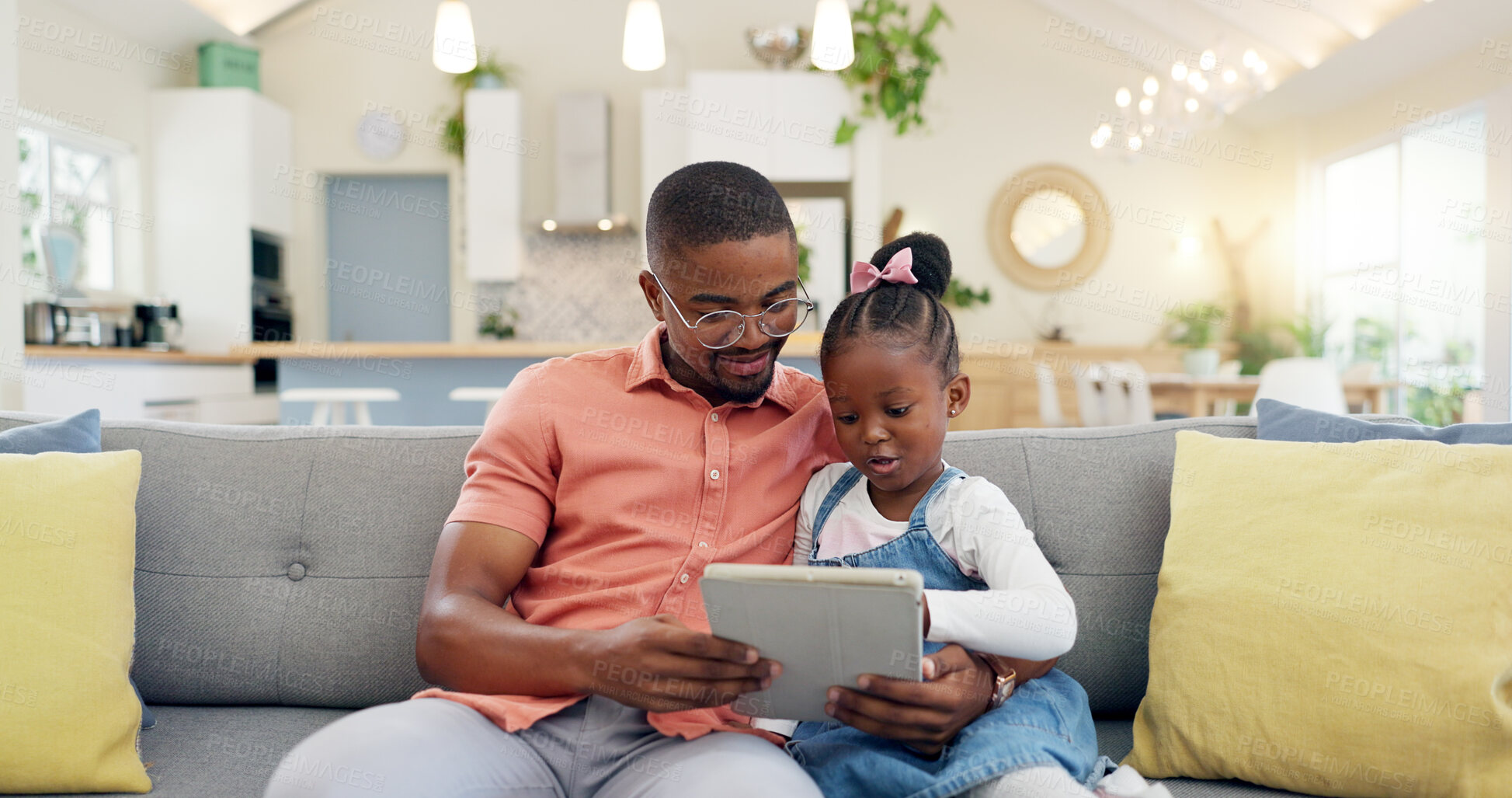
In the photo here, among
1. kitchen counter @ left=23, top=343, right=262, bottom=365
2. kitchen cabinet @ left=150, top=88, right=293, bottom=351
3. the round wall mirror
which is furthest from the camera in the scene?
the round wall mirror

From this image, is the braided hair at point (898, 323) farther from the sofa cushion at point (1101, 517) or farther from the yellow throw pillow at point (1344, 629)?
the yellow throw pillow at point (1344, 629)

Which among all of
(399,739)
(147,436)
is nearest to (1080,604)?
(399,739)

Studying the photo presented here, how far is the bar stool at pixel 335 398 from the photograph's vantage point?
429cm

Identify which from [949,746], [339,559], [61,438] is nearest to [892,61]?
[339,559]

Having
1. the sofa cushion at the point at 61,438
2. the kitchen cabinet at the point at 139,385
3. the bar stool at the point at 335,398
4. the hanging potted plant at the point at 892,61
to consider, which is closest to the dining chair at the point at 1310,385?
the hanging potted plant at the point at 892,61

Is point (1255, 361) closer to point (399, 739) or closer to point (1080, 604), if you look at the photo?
point (1080, 604)

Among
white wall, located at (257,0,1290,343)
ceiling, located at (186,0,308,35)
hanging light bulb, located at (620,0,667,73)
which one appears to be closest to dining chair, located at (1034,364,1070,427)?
white wall, located at (257,0,1290,343)

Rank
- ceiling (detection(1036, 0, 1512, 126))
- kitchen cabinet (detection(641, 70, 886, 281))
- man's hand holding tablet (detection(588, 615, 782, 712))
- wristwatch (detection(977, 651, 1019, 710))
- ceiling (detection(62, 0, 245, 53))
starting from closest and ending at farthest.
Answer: man's hand holding tablet (detection(588, 615, 782, 712)) → wristwatch (detection(977, 651, 1019, 710)) → ceiling (detection(1036, 0, 1512, 126)) → ceiling (detection(62, 0, 245, 53)) → kitchen cabinet (detection(641, 70, 886, 281))

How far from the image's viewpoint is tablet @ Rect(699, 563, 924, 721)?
851mm

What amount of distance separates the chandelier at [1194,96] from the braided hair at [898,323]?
13.4 ft

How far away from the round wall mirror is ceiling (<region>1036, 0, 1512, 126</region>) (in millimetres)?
1088

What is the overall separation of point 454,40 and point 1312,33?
5.21 meters

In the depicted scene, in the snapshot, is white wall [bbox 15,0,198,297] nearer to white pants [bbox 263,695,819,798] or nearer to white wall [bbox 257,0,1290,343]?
white wall [bbox 257,0,1290,343]

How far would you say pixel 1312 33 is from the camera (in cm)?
592
